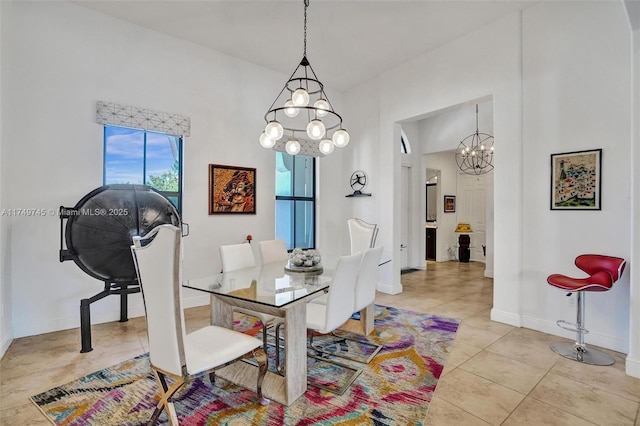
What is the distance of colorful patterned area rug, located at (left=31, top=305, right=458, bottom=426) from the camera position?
1892mm

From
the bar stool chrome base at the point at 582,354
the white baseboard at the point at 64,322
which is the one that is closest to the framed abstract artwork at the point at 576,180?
the bar stool chrome base at the point at 582,354

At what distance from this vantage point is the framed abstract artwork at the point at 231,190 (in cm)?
434

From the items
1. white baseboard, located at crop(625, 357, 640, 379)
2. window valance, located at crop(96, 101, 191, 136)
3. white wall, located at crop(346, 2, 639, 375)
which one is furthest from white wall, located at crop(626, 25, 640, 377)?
window valance, located at crop(96, 101, 191, 136)

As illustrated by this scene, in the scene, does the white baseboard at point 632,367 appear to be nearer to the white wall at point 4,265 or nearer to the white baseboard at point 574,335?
the white baseboard at point 574,335

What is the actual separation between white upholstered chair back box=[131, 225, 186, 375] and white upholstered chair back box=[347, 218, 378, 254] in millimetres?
2513

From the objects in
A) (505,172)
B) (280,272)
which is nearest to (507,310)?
(505,172)

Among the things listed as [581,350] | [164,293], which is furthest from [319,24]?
[581,350]

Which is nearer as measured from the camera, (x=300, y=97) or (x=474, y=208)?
(x=300, y=97)

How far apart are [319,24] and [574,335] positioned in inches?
173

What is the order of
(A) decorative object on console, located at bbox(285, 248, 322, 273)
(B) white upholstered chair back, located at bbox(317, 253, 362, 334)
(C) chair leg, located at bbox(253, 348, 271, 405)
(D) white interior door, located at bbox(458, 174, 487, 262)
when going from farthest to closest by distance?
(D) white interior door, located at bbox(458, 174, 487, 262), (A) decorative object on console, located at bbox(285, 248, 322, 273), (B) white upholstered chair back, located at bbox(317, 253, 362, 334), (C) chair leg, located at bbox(253, 348, 271, 405)

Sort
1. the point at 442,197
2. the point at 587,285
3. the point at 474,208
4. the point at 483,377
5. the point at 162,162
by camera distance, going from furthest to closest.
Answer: the point at 474,208 < the point at 442,197 < the point at 162,162 < the point at 587,285 < the point at 483,377

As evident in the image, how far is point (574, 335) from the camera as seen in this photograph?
307cm

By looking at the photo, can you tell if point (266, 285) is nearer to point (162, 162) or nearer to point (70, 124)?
point (162, 162)

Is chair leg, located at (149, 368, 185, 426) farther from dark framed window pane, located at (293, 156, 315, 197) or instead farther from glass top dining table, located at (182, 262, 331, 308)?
dark framed window pane, located at (293, 156, 315, 197)
